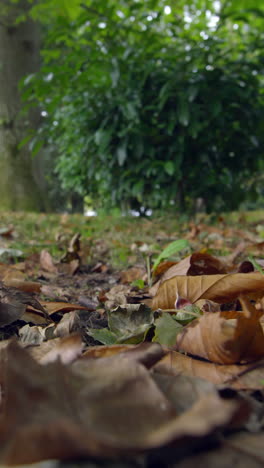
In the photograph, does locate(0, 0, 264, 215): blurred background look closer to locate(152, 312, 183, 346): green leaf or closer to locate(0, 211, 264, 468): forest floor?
locate(0, 211, 264, 468): forest floor

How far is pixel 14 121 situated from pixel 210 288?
710 cm

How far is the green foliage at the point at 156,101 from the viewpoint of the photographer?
3598mm

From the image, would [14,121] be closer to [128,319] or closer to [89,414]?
[128,319]

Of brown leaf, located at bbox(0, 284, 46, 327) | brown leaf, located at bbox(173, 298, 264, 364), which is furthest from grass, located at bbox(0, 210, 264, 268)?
brown leaf, located at bbox(173, 298, 264, 364)

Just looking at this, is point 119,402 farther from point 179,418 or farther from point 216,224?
point 216,224

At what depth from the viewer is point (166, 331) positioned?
77 centimetres

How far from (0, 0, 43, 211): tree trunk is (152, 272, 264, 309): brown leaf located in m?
6.48

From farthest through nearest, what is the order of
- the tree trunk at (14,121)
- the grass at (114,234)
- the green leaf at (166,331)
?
the tree trunk at (14,121) < the grass at (114,234) < the green leaf at (166,331)

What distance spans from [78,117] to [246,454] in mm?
3979

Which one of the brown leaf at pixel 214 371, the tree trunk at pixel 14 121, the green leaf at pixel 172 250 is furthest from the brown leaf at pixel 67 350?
the tree trunk at pixel 14 121

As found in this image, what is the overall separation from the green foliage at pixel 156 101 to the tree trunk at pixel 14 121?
10.2ft

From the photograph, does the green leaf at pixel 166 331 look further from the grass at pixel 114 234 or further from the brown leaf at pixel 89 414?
the grass at pixel 114 234

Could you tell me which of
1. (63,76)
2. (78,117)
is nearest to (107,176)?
(78,117)

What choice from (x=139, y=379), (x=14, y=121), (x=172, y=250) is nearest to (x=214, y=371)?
(x=139, y=379)
